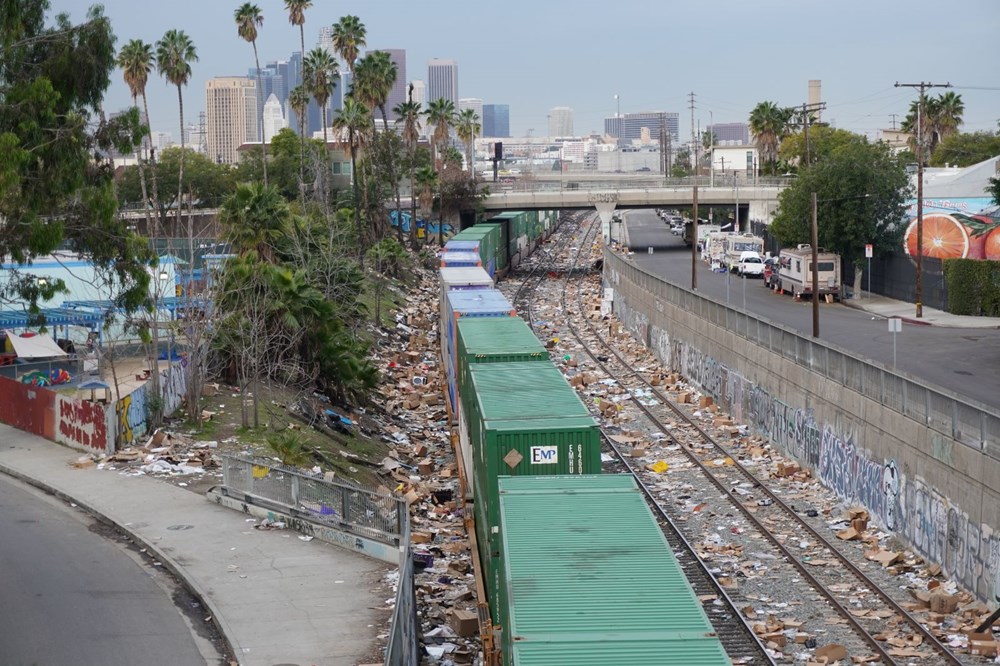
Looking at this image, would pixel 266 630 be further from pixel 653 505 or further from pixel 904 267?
pixel 904 267

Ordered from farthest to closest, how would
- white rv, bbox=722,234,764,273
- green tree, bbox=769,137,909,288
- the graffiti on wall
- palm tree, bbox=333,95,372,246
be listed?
white rv, bbox=722,234,764,273 < palm tree, bbox=333,95,372,246 < green tree, bbox=769,137,909,288 < the graffiti on wall

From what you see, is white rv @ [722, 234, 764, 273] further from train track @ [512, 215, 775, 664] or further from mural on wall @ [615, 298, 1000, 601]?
train track @ [512, 215, 775, 664]

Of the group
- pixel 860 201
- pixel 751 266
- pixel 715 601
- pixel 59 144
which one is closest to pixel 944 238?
pixel 860 201

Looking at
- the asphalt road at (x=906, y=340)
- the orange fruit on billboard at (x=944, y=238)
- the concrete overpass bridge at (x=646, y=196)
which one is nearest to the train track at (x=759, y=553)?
the asphalt road at (x=906, y=340)

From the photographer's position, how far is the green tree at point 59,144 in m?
18.7

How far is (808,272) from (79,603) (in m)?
47.3

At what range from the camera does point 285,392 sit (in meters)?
33.4

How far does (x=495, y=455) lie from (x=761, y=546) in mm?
7740

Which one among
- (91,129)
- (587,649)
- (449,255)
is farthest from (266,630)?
(449,255)

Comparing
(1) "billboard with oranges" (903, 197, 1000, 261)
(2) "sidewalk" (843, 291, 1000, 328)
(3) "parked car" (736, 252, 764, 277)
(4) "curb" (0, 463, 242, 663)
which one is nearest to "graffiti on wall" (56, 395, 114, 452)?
(4) "curb" (0, 463, 242, 663)

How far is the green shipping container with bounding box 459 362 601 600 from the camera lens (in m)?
17.0

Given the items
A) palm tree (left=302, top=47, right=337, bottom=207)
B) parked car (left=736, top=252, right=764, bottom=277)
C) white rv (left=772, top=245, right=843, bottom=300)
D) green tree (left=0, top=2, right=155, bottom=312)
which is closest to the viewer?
green tree (left=0, top=2, right=155, bottom=312)

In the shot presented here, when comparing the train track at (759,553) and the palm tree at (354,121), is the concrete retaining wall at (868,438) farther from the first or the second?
the palm tree at (354,121)

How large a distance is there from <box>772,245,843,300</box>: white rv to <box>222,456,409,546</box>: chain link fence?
1633 inches
